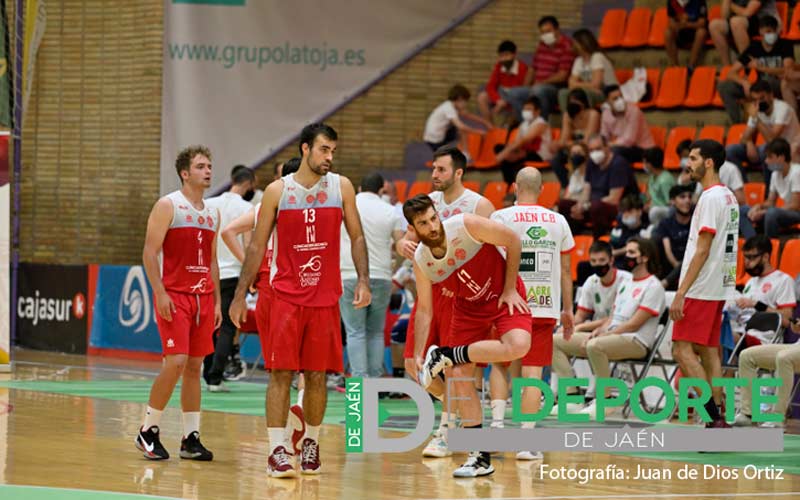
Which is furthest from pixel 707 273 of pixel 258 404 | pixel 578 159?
pixel 578 159

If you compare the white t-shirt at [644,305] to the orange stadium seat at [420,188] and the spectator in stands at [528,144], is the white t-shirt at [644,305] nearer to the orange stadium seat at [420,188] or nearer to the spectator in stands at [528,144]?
the spectator in stands at [528,144]

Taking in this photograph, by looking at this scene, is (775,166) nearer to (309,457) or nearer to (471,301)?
(471,301)

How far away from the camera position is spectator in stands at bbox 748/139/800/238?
600 inches

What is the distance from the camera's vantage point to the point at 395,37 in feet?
73.8

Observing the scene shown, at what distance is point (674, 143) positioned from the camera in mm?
18562

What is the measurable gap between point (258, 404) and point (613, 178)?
569 centimetres

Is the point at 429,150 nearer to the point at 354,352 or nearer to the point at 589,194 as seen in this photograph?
the point at 589,194

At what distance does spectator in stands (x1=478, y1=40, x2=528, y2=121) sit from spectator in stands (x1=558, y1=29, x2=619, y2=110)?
1120mm


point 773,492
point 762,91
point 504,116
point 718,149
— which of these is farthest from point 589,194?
Answer: point 773,492

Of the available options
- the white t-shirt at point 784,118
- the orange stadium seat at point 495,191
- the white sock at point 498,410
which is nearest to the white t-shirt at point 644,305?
the white sock at point 498,410

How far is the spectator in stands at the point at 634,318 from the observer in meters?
13.3

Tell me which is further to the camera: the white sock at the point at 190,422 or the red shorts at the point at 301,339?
the white sock at the point at 190,422

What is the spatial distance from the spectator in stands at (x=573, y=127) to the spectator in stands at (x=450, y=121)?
5.97 ft

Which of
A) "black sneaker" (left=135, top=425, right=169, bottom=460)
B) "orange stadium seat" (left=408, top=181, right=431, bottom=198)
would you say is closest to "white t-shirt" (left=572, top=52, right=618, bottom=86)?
"orange stadium seat" (left=408, top=181, right=431, bottom=198)
